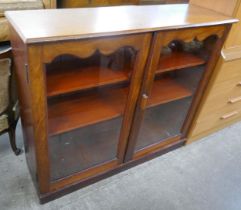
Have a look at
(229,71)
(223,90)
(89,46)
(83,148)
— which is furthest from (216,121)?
(89,46)

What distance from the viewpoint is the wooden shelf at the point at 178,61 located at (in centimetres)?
126

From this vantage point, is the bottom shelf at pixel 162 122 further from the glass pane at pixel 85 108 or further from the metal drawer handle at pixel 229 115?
the metal drawer handle at pixel 229 115

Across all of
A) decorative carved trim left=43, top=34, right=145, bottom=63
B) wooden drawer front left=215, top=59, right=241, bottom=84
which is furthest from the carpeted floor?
decorative carved trim left=43, top=34, right=145, bottom=63

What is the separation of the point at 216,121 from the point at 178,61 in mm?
Answer: 746

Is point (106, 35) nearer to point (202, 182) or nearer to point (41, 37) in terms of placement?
point (41, 37)

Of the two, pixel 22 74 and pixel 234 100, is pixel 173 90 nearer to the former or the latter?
pixel 234 100

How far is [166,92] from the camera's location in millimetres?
1472

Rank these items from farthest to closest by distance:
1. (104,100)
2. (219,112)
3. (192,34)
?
(219,112) → (104,100) → (192,34)

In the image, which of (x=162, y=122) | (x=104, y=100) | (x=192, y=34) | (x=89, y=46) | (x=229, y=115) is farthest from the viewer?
(x=229, y=115)

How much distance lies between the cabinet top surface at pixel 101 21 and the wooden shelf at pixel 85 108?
1.09ft

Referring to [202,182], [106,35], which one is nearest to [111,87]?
[106,35]

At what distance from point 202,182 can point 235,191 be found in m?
0.21

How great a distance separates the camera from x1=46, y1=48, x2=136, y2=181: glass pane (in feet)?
3.45

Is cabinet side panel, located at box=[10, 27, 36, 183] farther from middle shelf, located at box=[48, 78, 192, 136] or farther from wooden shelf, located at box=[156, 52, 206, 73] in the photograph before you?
wooden shelf, located at box=[156, 52, 206, 73]
